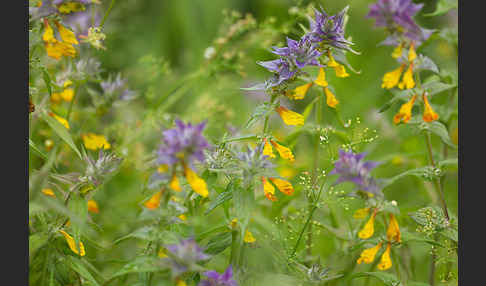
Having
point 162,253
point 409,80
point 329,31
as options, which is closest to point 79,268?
point 162,253

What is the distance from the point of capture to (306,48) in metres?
0.94

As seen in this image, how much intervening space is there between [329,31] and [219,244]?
47cm

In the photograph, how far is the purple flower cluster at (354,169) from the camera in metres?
0.88

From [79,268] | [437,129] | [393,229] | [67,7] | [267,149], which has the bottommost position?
[79,268]

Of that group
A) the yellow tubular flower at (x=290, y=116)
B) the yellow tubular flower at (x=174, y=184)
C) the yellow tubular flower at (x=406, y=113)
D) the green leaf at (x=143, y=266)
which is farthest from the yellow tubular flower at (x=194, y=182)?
the yellow tubular flower at (x=406, y=113)

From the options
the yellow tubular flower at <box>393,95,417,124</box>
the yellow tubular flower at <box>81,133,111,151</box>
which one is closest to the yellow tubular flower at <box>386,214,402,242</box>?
the yellow tubular flower at <box>393,95,417,124</box>

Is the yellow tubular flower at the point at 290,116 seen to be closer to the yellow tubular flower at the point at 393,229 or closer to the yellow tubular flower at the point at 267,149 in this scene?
the yellow tubular flower at the point at 267,149

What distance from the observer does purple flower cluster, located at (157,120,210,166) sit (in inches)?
31.0

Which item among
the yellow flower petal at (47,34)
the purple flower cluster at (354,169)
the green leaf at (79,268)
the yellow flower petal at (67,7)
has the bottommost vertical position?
the green leaf at (79,268)

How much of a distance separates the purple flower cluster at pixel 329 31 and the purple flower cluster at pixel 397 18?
11cm

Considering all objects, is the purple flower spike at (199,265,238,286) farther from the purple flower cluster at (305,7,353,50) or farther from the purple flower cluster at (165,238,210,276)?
the purple flower cluster at (305,7,353,50)

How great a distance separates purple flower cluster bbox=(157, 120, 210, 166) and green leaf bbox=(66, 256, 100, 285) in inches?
11.1

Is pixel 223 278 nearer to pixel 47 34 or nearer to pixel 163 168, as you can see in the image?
pixel 163 168

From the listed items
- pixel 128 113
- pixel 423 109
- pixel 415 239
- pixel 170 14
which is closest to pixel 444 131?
pixel 423 109
